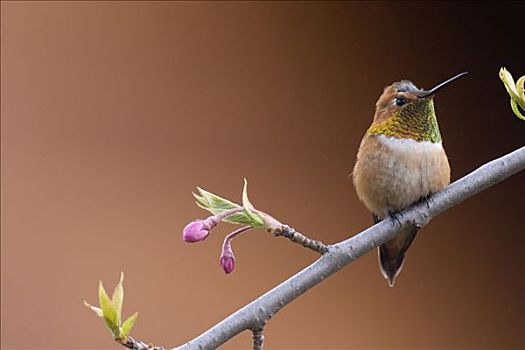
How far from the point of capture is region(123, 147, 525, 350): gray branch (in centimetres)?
68

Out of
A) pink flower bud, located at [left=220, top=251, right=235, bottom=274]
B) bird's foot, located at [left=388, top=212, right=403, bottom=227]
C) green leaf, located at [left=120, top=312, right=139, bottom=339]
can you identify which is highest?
bird's foot, located at [left=388, top=212, right=403, bottom=227]

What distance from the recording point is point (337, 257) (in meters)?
0.75

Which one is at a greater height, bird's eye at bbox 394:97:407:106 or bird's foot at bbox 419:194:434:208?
bird's eye at bbox 394:97:407:106

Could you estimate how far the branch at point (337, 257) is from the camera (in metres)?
Result: 0.68

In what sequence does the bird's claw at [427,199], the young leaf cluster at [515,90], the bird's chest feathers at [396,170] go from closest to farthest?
the young leaf cluster at [515,90]
the bird's claw at [427,199]
the bird's chest feathers at [396,170]

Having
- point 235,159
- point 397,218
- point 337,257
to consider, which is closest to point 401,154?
point 397,218

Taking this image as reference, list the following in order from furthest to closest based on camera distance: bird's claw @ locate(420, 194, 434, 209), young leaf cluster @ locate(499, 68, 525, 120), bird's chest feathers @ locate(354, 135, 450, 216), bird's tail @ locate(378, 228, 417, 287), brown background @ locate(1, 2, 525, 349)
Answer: brown background @ locate(1, 2, 525, 349) → bird's tail @ locate(378, 228, 417, 287) → bird's chest feathers @ locate(354, 135, 450, 216) → bird's claw @ locate(420, 194, 434, 209) → young leaf cluster @ locate(499, 68, 525, 120)

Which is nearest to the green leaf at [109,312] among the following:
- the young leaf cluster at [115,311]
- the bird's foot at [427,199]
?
the young leaf cluster at [115,311]

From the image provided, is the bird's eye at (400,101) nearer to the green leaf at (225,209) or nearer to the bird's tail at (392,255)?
the bird's tail at (392,255)

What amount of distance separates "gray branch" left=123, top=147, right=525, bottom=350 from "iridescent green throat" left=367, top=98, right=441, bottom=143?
0.76ft

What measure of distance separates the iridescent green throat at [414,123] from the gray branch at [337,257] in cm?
23

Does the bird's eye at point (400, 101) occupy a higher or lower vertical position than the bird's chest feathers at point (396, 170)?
higher

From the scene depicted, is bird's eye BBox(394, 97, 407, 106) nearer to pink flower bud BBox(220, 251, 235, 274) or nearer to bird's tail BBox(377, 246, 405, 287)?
bird's tail BBox(377, 246, 405, 287)

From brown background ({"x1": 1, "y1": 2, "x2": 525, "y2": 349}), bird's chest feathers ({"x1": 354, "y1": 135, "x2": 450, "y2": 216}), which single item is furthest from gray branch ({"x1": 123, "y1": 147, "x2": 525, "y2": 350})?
brown background ({"x1": 1, "y1": 2, "x2": 525, "y2": 349})
